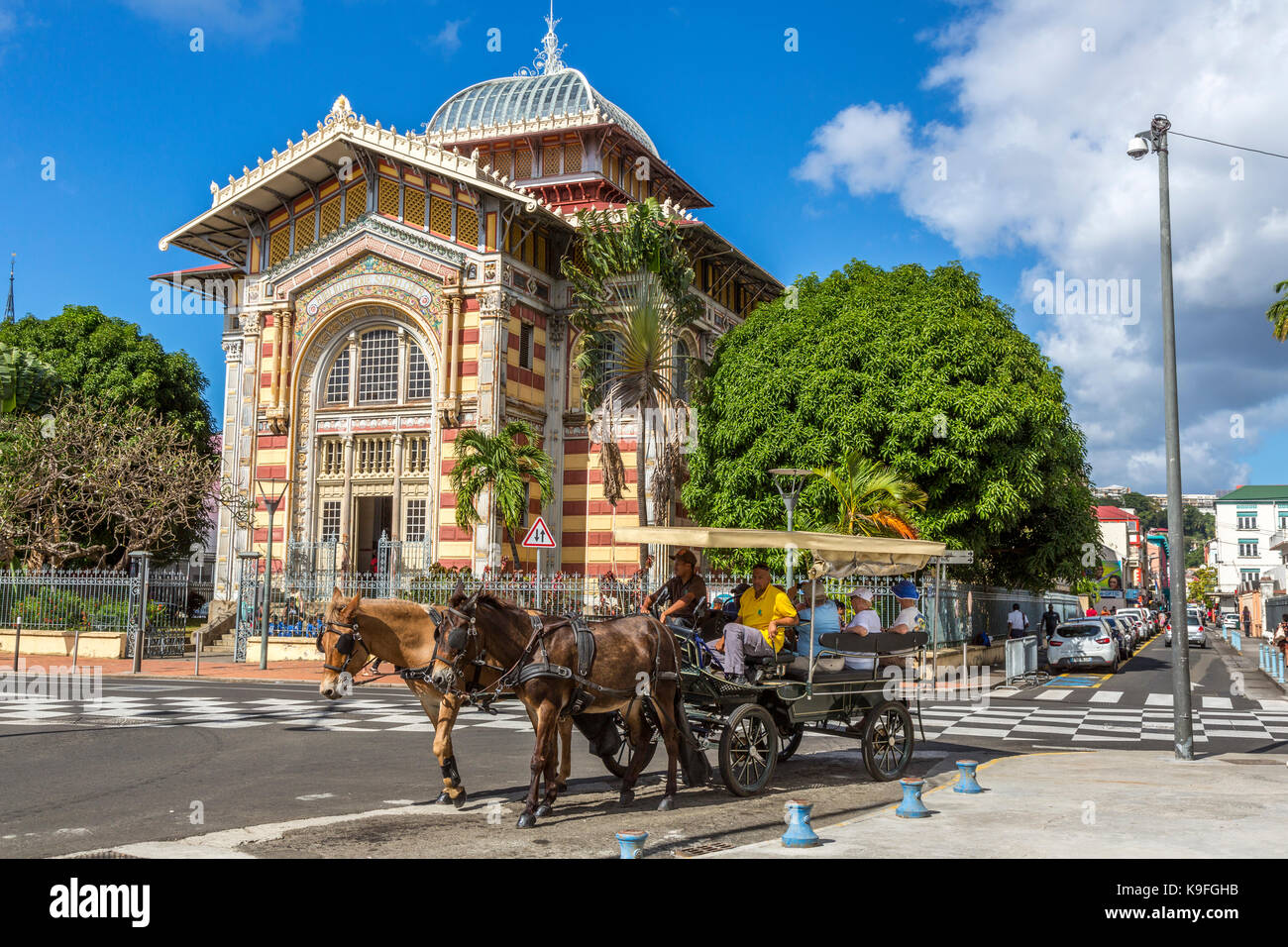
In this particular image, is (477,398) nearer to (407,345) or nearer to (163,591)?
(407,345)

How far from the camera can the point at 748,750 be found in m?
10.1

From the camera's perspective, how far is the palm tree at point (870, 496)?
2438 centimetres

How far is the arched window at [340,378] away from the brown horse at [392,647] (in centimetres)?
2941

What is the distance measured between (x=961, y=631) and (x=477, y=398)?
16.2 metres

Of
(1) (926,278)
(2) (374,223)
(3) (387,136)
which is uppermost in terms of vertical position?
(3) (387,136)

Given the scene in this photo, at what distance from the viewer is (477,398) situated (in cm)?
3453

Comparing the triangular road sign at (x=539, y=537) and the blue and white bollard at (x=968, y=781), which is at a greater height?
the triangular road sign at (x=539, y=537)

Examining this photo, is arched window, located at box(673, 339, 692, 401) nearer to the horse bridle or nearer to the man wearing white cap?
the man wearing white cap

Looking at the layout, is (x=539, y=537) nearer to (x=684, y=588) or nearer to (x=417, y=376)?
(x=684, y=588)

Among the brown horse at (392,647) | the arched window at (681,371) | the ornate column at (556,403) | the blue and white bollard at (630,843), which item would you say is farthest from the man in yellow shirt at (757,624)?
the arched window at (681,371)

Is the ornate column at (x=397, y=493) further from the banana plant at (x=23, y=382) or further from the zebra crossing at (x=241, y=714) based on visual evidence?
the zebra crossing at (x=241, y=714)

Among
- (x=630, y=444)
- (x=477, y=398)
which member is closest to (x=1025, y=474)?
(x=630, y=444)

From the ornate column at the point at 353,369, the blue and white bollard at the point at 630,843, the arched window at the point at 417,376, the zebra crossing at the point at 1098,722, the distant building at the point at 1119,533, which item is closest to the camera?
the blue and white bollard at the point at 630,843

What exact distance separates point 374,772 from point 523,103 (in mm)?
35626
